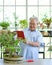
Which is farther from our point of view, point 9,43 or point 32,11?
point 32,11

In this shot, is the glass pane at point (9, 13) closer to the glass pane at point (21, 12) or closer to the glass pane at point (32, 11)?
the glass pane at point (21, 12)

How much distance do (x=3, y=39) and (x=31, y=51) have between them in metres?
0.88

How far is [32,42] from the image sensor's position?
336cm

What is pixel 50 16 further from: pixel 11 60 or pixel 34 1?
pixel 11 60

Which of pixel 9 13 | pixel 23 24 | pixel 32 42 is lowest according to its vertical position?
pixel 32 42

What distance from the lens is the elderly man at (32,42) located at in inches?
132

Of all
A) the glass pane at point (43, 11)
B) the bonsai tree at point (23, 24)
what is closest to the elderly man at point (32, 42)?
the bonsai tree at point (23, 24)

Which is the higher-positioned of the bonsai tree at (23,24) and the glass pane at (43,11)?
the glass pane at (43,11)

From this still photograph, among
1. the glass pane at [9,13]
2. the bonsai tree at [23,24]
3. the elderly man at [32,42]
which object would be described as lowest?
the elderly man at [32,42]

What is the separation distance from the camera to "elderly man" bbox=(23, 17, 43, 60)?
335cm

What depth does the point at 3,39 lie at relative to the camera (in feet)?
8.87

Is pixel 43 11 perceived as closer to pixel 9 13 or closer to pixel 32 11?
pixel 32 11

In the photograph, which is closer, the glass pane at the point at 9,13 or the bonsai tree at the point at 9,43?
the bonsai tree at the point at 9,43

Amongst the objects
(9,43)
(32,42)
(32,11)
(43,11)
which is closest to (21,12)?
(32,11)
